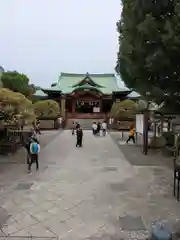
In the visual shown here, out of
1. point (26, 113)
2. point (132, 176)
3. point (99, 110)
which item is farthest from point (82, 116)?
point (132, 176)

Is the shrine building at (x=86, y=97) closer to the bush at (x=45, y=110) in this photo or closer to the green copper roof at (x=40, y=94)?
the green copper roof at (x=40, y=94)

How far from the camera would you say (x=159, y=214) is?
7930 mm

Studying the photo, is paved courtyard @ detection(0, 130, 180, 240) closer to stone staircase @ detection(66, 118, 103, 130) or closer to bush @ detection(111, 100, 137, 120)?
bush @ detection(111, 100, 137, 120)

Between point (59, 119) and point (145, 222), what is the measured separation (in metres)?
34.1

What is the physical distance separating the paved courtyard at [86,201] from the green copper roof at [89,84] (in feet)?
123

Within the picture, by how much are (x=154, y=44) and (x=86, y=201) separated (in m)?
5.45

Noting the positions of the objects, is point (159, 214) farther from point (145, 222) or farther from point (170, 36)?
point (170, 36)

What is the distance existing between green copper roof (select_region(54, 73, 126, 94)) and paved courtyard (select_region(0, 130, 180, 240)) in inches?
1480

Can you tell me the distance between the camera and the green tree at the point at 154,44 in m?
9.81

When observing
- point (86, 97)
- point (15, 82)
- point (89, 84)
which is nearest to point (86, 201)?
point (15, 82)

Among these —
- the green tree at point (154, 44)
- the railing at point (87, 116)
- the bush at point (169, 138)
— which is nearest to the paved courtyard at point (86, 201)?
the green tree at point (154, 44)

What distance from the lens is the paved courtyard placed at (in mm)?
6934

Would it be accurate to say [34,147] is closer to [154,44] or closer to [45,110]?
[154,44]

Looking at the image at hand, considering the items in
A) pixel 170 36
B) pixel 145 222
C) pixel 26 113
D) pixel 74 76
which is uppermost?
pixel 74 76
